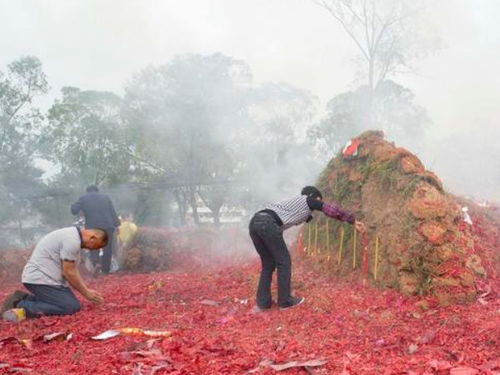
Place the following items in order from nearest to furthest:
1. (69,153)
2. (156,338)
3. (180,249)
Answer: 1. (156,338)
2. (180,249)
3. (69,153)

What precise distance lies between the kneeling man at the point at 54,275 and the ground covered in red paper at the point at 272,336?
0.84 feet

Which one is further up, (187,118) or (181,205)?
(187,118)

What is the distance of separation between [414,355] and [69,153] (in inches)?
617

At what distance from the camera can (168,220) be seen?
61.7 feet

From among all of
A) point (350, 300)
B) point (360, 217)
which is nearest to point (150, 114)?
point (360, 217)

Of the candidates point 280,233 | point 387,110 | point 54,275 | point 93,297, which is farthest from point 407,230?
point 387,110

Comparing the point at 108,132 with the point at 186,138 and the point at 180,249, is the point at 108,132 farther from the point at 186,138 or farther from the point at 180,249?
the point at 180,249

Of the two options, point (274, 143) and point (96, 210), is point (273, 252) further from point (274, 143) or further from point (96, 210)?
point (274, 143)

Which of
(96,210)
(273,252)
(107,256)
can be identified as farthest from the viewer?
(107,256)

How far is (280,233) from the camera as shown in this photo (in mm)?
5730

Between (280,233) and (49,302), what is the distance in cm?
266

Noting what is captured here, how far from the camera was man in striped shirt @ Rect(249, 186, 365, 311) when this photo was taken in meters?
5.68

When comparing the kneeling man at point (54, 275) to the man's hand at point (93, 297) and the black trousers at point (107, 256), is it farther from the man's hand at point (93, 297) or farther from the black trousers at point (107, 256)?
the black trousers at point (107, 256)


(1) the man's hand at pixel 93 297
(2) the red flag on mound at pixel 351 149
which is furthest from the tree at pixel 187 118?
(1) the man's hand at pixel 93 297
